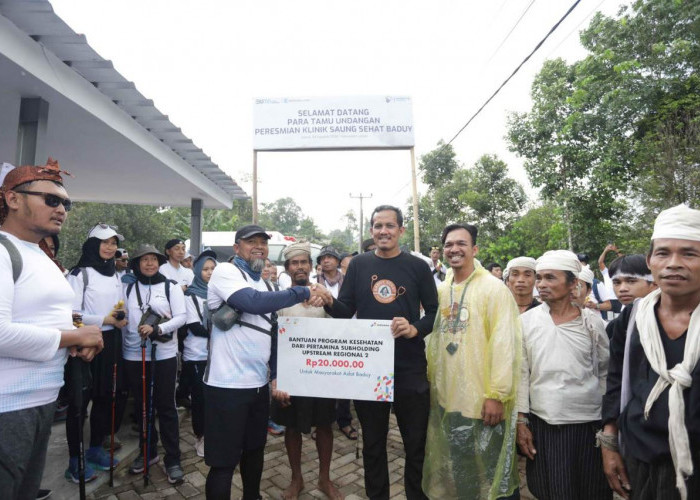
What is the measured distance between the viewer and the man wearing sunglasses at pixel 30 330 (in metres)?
1.66

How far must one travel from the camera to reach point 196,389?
4.05m

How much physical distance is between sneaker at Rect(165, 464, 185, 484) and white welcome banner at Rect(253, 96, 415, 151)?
4.36 m

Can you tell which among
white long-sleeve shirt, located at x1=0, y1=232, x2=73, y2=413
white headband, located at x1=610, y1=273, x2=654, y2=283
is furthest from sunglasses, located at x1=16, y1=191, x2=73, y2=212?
white headband, located at x1=610, y1=273, x2=654, y2=283

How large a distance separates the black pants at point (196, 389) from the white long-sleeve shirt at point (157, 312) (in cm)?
45

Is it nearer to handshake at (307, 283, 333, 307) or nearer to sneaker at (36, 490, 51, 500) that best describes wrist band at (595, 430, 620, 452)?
handshake at (307, 283, 333, 307)

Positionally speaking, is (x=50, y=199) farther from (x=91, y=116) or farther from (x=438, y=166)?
(x=438, y=166)

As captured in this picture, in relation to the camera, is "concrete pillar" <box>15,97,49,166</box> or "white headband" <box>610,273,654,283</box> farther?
"concrete pillar" <box>15,97,49,166</box>

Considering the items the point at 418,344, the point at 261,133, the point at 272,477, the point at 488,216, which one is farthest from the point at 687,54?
the point at 272,477

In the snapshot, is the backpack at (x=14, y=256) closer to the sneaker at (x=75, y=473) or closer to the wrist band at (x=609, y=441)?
the sneaker at (x=75, y=473)

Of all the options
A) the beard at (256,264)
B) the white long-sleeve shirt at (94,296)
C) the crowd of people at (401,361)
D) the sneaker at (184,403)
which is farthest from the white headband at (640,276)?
the sneaker at (184,403)

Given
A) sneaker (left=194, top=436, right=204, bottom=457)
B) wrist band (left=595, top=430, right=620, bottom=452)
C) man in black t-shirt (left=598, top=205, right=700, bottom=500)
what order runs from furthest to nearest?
sneaker (left=194, top=436, right=204, bottom=457) → wrist band (left=595, top=430, right=620, bottom=452) → man in black t-shirt (left=598, top=205, right=700, bottom=500)

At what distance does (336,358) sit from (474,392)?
97 cm

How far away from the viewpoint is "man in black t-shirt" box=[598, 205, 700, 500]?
1573 mm

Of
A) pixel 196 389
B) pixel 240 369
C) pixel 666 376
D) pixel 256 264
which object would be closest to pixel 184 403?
pixel 196 389
